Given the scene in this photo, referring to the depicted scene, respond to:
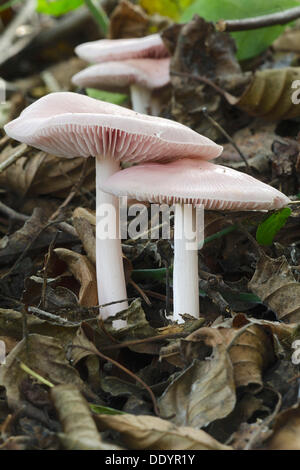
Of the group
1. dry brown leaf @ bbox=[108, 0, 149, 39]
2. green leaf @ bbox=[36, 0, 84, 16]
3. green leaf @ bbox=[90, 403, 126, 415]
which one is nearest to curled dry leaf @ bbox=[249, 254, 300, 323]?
green leaf @ bbox=[90, 403, 126, 415]

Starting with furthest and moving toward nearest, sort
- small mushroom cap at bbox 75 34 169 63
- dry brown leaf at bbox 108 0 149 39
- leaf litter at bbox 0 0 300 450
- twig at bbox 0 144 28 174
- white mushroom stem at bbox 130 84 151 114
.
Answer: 1. dry brown leaf at bbox 108 0 149 39
2. white mushroom stem at bbox 130 84 151 114
3. small mushroom cap at bbox 75 34 169 63
4. twig at bbox 0 144 28 174
5. leaf litter at bbox 0 0 300 450

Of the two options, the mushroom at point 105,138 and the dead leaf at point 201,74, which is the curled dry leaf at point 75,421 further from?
the dead leaf at point 201,74

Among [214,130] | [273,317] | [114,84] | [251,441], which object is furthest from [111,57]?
[251,441]

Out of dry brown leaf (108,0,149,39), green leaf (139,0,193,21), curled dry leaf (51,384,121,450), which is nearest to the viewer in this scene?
curled dry leaf (51,384,121,450)

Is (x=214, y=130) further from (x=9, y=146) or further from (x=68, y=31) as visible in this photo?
(x=68, y=31)

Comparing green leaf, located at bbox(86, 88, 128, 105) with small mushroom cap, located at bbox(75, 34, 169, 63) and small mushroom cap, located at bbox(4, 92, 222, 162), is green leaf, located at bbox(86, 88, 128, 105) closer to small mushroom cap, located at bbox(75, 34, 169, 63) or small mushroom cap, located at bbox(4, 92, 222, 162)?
small mushroom cap, located at bbox(75, 34, 169, 63)

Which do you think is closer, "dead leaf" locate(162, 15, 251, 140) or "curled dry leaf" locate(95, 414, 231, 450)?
"curled dry leaf" locate(95, 414, 231, 450)
